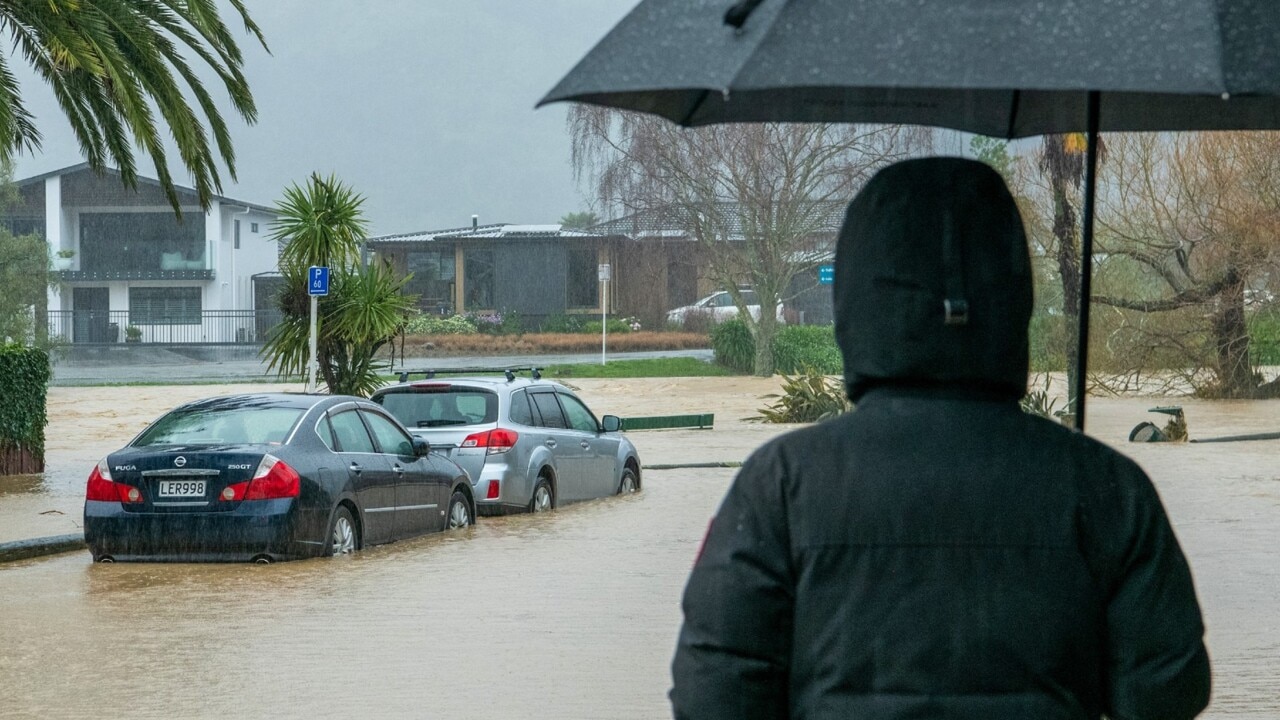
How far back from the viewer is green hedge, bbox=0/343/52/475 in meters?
20.4

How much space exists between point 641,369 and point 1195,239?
726 inches

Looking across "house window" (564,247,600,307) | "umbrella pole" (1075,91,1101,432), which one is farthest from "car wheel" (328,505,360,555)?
"house window" (564,247,600,307)

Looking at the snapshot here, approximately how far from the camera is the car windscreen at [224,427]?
1276cm

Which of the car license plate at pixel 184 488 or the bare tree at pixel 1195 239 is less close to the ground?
the bare tree at pixel 1195 239

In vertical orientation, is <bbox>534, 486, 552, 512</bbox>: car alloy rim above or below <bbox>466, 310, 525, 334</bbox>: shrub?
below

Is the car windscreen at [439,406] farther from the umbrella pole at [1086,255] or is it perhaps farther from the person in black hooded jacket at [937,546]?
the person in black hooded jacket at [937,546]

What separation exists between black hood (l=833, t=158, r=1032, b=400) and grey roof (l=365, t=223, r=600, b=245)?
6185cm

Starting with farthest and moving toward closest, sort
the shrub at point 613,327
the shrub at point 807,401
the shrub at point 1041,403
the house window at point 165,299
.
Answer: the house window at point 165,299
the shrub at point 613,327
the shrub at point 807,401
the shrub at point 1041,403

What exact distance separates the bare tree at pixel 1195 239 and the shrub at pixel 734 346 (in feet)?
50.8

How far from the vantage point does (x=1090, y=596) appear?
7.82ft

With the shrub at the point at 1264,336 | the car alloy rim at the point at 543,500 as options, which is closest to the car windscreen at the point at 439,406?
the car alloy rim at the point at 543,500

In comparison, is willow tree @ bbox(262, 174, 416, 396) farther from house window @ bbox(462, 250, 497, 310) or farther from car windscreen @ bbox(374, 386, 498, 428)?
house window @ bbox(462, 250, 497, 310)

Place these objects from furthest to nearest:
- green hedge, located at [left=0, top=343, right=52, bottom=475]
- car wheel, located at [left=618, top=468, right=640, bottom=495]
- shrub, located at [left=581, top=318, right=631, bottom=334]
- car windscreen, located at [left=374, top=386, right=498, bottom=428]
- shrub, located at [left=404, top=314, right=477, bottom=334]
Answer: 1. shrub, located at [left=404, top=314, right=477, bottom=334]
2. shrub, located at [left=581, top=318, right=631, bottom=334]
3. green hedge, located at [left=0, top=343, right=52, bottom=475]
4. car wheel, located at [left=618, top=468, right=640, bottom=495]
5. car windscreen, located at [left=374, top=386, right=498, bottom=428]

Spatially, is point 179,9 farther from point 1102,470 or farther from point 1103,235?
point 1103,235
